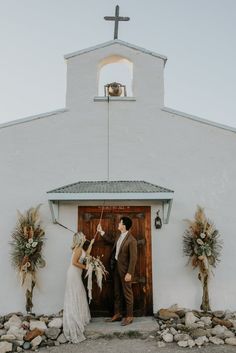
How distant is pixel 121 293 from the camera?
7816 mm

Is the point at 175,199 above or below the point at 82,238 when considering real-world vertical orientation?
above

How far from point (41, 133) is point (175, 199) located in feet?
11.1

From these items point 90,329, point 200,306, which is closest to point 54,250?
point 90,329

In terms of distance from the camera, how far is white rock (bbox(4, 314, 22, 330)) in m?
7.21

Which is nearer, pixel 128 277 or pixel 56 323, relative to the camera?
pixel 56 323

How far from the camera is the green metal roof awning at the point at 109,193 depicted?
7633mm

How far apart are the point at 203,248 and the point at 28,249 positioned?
3548 millimetres

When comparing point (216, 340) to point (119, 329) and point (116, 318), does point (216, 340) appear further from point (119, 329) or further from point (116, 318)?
point (116, 318)

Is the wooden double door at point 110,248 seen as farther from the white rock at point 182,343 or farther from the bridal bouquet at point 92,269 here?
the white rock at point 182,343

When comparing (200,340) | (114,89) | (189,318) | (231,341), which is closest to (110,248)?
(189,318)

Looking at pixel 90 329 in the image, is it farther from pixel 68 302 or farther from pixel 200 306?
pixel 200 306

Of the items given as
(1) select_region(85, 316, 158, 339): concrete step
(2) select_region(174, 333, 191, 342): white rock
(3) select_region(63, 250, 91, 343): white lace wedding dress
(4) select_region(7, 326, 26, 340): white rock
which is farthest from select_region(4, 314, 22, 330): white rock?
(2) select_region(174, 333, 191, 342): white rock

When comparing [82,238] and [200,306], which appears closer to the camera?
[82,238]

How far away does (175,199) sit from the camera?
862 centimetres
